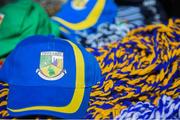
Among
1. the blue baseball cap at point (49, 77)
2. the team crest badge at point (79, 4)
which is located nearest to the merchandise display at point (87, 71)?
A: the blue baseball cap at point (49, 77)

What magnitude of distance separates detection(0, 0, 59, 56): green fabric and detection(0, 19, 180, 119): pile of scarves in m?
0.18

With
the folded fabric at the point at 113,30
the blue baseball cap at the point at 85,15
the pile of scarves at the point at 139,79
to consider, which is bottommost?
the pile of scarves at the point at 139,79

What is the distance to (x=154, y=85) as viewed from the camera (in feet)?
3.08

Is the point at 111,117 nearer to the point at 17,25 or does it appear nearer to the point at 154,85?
the point at 154,85

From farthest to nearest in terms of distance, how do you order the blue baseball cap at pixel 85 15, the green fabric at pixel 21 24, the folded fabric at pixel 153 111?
the blue baseball cap at pixel 85 15 < the green fabric at pixel 21 24 < the folded fabric at pixel 153 111

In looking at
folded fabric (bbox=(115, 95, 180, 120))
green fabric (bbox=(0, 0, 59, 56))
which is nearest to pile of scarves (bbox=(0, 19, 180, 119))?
folded fabric (bbox=(115, 95, 180, 120))

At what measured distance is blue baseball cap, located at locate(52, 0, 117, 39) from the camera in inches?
50.3

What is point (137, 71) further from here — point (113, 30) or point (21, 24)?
point (21, 24)

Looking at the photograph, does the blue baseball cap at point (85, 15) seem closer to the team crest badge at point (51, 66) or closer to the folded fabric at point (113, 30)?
the folded fabric at point (113, 30)

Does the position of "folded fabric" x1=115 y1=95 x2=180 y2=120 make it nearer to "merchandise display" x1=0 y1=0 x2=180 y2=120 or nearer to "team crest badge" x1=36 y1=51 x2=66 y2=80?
"merchandise display" x1=0 y1=0 x2=180 y2=120

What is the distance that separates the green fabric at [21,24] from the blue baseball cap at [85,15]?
87 millimetres

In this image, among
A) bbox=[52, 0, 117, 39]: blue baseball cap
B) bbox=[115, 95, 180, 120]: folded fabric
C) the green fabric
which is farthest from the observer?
bbox=[52, 0, 117, 39]: blue baseball cap

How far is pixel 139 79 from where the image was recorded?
96cm

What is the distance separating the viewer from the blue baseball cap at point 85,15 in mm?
1278
